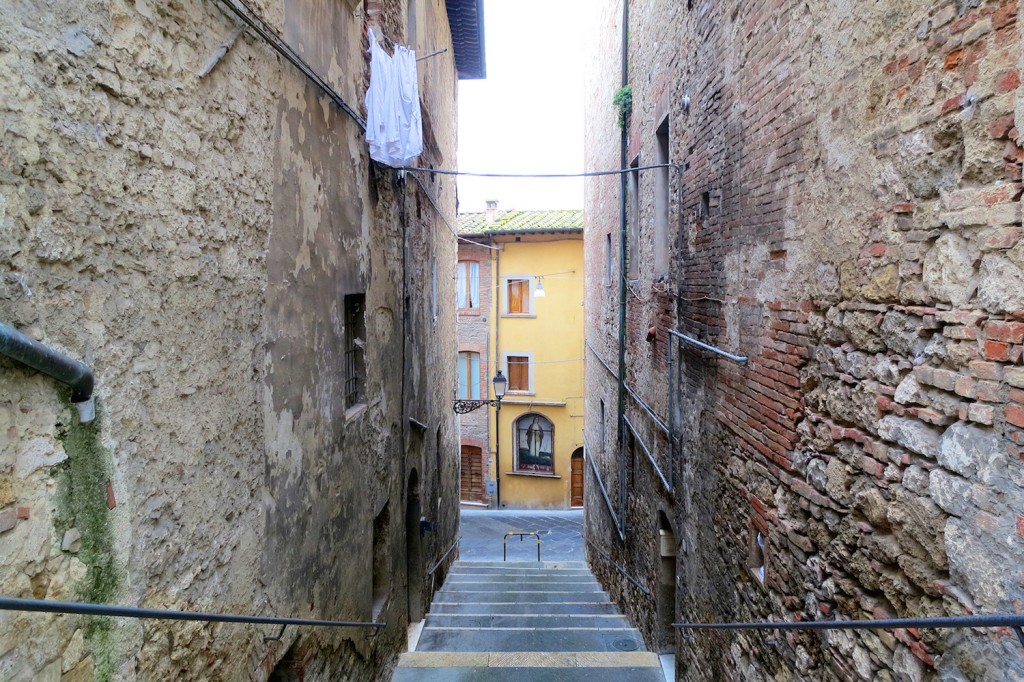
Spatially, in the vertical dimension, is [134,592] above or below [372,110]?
below

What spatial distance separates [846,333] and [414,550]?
715 centimetres

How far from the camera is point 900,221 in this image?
9.20ft

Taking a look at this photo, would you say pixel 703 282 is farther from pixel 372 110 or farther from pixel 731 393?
pixel 372 110

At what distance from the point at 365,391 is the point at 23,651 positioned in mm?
4272

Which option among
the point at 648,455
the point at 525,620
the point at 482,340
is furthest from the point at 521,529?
the point at 648,455

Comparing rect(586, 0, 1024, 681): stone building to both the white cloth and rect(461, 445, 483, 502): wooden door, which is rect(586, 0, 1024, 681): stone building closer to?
the white cloth

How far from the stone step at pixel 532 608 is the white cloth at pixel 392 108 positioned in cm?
688

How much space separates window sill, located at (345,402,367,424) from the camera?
5586mm

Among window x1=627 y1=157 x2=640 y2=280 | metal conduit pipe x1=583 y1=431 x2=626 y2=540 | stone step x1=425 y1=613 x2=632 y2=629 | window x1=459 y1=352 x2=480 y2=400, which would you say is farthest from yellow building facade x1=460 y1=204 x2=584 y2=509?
stone step x1=425 y1=613 x2=632 y2=629

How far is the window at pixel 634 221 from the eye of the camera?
9495 millimetres

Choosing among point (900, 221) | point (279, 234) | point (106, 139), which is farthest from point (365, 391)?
point (900, 221)

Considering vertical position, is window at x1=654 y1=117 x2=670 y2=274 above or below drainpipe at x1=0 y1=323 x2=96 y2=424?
above

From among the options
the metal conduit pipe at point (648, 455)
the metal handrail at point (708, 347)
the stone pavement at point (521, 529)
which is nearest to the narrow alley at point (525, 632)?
the metal conduit pipe at point (648, 455)

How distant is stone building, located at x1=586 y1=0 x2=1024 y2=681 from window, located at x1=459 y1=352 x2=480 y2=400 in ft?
53.8
